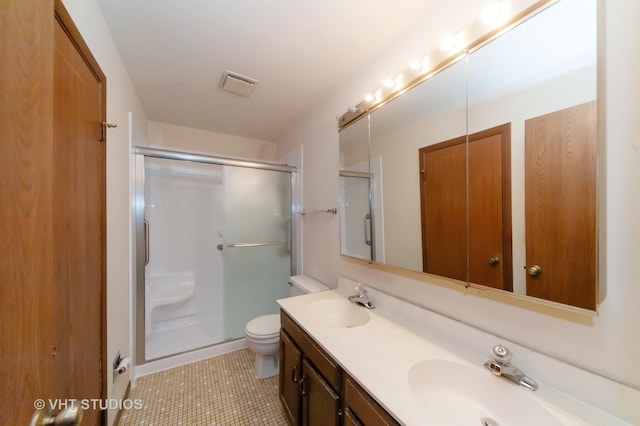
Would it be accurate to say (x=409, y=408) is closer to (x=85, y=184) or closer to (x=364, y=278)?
(x=364, y=278)

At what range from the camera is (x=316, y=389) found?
1043 millimetres

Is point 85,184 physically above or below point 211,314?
above

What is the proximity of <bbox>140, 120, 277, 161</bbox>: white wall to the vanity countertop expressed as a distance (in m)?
2.30

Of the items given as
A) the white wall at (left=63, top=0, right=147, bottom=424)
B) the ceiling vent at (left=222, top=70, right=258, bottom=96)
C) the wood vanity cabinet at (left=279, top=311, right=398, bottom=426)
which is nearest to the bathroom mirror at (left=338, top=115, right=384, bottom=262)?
the wood vanity cabinet at (left=279, top=311, right=398, bottom=426)

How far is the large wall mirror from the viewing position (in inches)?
26.9

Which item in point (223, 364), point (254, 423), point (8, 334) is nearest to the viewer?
point (8, 334)

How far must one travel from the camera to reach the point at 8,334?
0.39 m

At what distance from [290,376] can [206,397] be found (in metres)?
0.83

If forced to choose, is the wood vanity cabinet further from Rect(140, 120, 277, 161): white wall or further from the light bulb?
Rect(140, 120, 277, 161): white wall

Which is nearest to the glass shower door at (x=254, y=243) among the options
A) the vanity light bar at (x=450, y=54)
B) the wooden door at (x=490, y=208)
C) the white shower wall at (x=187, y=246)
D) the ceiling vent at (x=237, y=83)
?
the white shower wall at (x=187, y=246)

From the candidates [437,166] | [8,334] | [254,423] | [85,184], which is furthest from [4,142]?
[254,423]

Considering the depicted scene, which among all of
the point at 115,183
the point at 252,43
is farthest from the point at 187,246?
the point at 252,43

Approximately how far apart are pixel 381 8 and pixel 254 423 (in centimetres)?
256

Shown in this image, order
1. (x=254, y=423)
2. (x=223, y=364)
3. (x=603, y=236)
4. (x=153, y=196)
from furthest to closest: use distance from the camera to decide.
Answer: (x=153, y=196) → (x=223, y=364) → (x=254, y=423) → (x=603, y=236)
